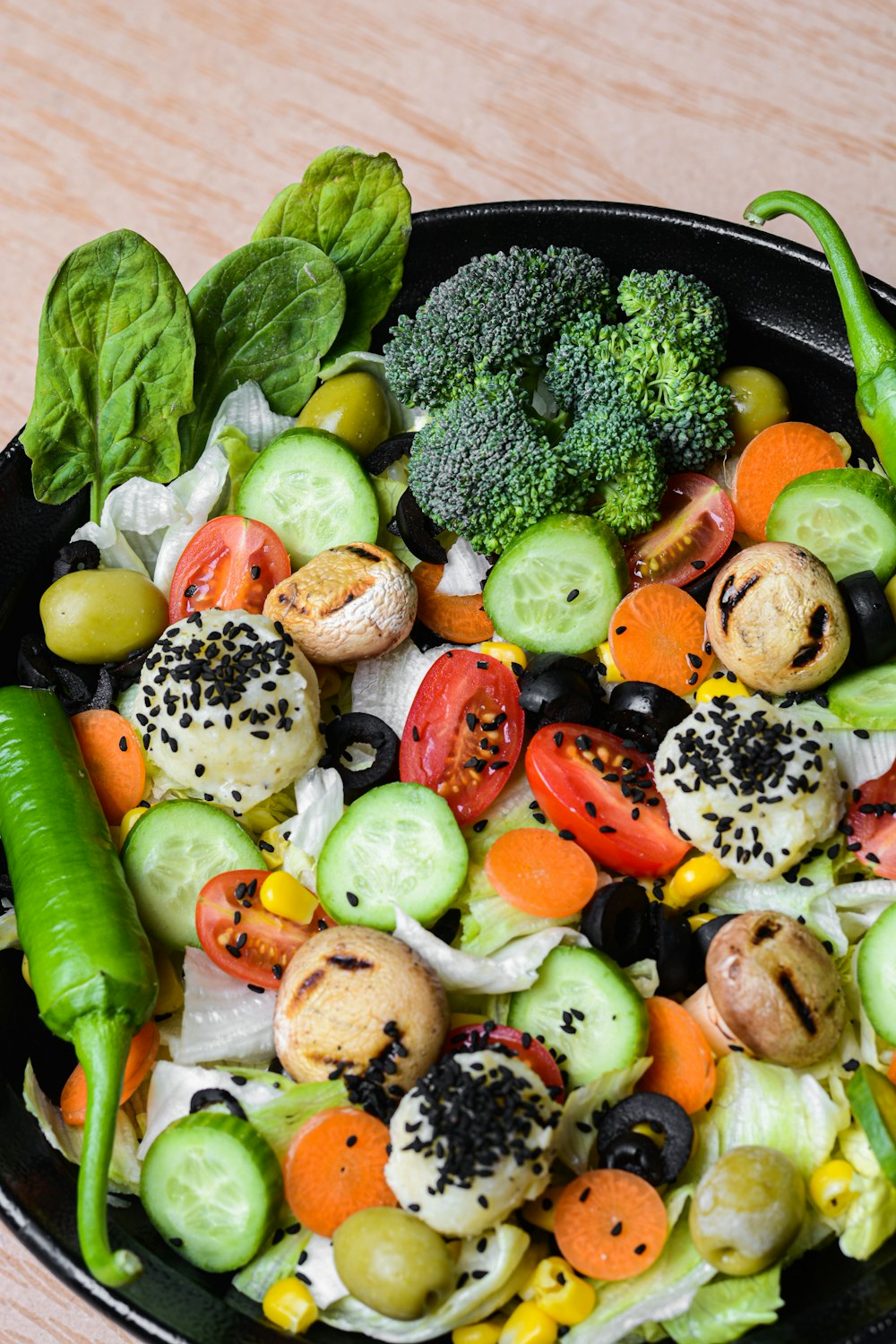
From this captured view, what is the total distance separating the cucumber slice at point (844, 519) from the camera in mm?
3201

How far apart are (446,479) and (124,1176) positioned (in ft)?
6.12

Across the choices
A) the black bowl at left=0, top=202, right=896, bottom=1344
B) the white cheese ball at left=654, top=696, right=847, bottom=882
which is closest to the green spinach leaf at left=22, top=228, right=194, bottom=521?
the black bowl at left=0, top=202, right=896, bottom=1344

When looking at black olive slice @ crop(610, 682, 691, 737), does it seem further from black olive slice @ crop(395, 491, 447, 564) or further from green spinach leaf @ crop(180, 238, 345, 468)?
green spinach leaf @ crop(180, 238, 345, 468)

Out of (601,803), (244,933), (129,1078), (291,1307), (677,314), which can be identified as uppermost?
(677,314)

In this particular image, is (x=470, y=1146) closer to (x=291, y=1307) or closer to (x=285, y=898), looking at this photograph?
(x=291, y=1307)

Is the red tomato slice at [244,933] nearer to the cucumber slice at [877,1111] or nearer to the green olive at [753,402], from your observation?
the cucumber slice at [877,1111]

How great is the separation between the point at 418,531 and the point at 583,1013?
1407 mm

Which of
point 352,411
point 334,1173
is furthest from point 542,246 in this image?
point 334,1173

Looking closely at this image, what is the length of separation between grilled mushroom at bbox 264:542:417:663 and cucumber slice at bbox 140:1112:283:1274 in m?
1.17

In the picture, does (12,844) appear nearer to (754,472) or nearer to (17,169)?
(754,472)

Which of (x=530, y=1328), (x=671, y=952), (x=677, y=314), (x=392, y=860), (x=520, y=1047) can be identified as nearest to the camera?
(x=530, y=1328)

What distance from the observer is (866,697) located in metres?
Answer: 3.11

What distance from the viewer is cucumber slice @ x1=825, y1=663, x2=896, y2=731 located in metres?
3.08

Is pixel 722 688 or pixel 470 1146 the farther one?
pixel 722 688
